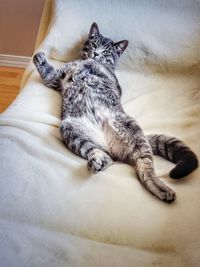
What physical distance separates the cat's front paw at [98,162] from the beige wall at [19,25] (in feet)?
5.16

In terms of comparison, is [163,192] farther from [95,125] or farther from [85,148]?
[95,125]

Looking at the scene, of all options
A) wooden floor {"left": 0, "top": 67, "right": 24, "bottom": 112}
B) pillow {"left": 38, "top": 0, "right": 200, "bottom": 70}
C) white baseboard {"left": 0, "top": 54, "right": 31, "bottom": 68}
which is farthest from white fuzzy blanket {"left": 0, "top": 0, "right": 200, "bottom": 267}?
white baseboard {"left": 0, "top": 54, "right": 31, "bottom": 68}

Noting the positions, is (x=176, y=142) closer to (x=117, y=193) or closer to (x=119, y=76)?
(x=117, y=193)

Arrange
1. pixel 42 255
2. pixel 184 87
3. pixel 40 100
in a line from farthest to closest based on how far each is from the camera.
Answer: pixel 184 87
pixel 40 100
pixel 42 255

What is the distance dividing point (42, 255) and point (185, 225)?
397 millimetres

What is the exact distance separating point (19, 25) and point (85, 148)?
5.21ft

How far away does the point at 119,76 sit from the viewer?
1.60 m

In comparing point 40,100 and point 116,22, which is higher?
point 116,22

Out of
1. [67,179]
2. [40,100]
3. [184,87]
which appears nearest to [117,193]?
[67,179]

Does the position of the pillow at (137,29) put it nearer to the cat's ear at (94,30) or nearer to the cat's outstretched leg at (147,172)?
the cat's ear at (94,30)

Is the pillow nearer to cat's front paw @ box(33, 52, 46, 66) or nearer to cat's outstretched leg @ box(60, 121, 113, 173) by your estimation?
cat's front paw @ box(33, 52, 46, 66)

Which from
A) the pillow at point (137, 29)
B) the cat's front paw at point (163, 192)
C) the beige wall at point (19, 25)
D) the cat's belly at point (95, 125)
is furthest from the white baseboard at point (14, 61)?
the cat's front paw at point (163, 192)

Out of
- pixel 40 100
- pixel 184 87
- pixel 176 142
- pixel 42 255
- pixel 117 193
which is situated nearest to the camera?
pixel 42 255

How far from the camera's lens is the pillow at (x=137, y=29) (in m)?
1.55
